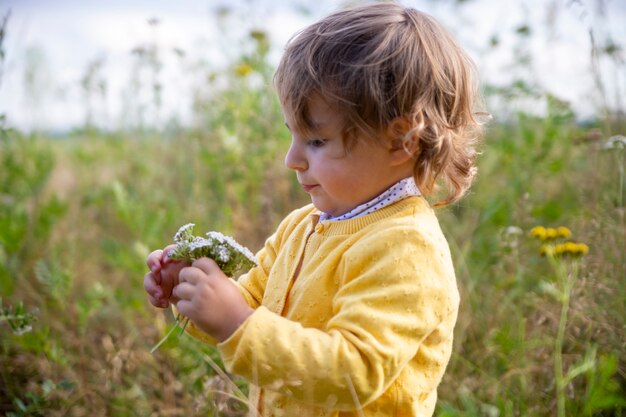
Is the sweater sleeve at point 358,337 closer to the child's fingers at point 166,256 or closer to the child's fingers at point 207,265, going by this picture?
the child's fingers at point 207,265

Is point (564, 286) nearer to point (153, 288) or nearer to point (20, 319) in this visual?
point (153, 288)

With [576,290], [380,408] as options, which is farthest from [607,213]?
[380,408]

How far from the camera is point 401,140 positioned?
141cm

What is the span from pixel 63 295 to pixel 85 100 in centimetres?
165

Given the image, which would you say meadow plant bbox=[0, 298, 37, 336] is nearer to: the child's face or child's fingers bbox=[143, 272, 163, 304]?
child's fingers bbox=[143, 272, 163, 304]

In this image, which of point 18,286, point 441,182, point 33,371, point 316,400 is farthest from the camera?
point 18,286

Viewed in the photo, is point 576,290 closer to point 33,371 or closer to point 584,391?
point 584,391

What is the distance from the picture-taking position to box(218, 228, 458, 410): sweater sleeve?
119 cm

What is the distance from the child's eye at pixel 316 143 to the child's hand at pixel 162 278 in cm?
39

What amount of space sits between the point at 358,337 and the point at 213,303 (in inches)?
11.2

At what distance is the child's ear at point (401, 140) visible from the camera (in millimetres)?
1398

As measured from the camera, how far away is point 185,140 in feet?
14.1

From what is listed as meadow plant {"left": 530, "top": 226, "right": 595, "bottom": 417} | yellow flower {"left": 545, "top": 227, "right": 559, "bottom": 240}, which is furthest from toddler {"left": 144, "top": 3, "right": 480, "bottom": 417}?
yellow flower {"left": 545, "top": 227, "right": 559, "bottom": 240}

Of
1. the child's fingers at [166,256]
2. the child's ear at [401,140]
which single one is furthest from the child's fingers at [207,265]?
the child's ear at [401,140]
